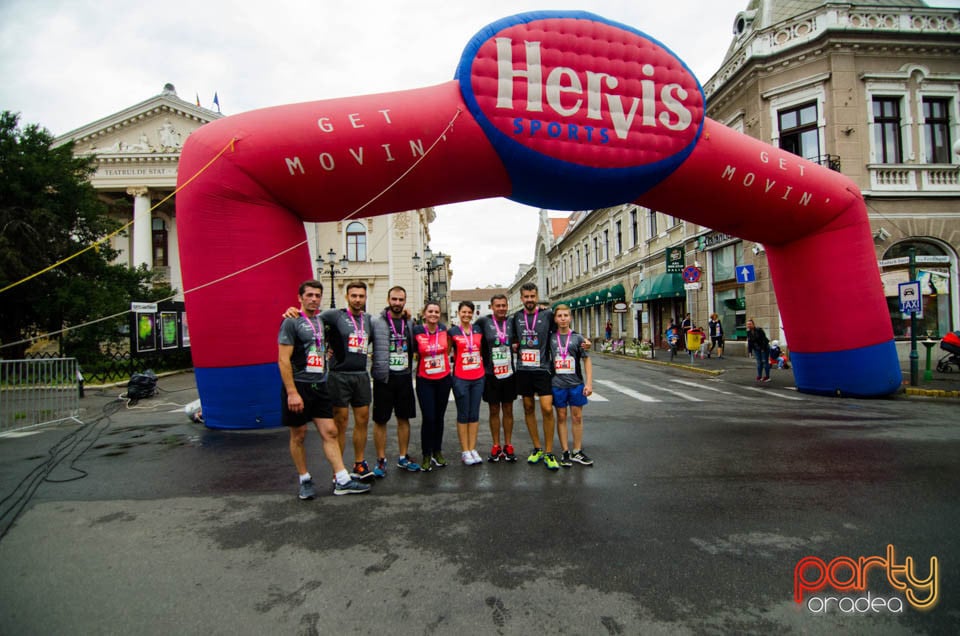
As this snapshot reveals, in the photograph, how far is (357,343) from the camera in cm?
488

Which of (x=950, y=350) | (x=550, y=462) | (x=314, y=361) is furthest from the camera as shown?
(x=950, y=350)

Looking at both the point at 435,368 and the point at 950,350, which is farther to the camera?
the point at 950,350

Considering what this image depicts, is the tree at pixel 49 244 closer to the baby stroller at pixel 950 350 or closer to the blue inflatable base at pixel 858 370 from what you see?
the blue inflatable base at pixel 858 370

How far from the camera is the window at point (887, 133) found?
16.8 m

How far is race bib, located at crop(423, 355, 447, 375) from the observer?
5.15m

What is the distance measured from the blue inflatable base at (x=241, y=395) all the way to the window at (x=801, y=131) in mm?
19455

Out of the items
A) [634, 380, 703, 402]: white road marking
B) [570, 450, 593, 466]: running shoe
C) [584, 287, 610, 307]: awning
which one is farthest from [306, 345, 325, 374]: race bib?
[584, 287, 610, 307]: awning

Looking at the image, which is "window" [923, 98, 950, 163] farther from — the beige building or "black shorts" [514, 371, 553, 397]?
"black shorts" [514, 371, 553, 397]

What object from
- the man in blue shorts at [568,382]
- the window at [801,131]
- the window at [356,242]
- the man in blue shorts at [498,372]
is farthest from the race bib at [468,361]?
the window at [356,242]

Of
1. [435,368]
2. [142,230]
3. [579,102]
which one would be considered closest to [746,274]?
[579,102]

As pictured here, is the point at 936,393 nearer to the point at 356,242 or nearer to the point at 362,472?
the point at 362,472

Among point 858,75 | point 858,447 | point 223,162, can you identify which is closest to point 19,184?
point 223,162

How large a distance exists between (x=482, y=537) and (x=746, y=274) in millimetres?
17402

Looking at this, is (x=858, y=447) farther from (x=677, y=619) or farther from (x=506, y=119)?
(x=506, y=119)
